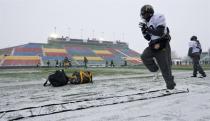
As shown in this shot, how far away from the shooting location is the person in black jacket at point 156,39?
4727 millimetres

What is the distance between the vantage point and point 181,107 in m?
4.35

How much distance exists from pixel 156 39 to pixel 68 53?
192 ft

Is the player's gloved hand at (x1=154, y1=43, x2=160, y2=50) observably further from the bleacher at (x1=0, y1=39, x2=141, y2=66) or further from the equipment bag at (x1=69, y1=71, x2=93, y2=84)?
the bleacher at (x1=0, y1=39, x2=141, y2=66)

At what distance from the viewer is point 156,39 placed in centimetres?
477

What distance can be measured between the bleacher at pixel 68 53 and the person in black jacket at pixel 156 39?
154 feet

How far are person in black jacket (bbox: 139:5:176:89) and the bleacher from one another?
47.0 meters

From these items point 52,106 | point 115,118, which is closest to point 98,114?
point 115,118

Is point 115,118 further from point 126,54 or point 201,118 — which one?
point 126,54

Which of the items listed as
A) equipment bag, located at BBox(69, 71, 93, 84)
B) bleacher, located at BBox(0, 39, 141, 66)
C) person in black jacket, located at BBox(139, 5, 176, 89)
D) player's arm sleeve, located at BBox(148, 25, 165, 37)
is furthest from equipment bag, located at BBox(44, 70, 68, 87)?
bleacher, located at BBox(0, 39, 141, 66)

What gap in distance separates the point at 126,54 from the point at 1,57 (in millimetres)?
34657

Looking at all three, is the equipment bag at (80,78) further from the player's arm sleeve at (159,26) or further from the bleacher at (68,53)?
the bleacher at (68,53)

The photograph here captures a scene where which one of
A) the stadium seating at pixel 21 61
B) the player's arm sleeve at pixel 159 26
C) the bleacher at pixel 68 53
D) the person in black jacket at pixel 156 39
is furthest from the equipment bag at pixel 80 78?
the stadium seating at pixel 21 61

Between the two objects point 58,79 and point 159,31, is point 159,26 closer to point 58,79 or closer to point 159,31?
point 159,31

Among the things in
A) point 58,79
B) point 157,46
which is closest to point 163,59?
point 157,46
